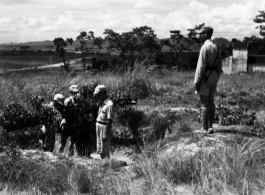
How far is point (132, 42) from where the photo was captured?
2462 cm

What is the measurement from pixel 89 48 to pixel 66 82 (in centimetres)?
1613

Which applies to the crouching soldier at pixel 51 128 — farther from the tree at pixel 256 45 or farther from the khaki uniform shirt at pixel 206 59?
the tree at pixel 256 45

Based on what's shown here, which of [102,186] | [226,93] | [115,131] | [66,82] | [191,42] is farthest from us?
[191,42]

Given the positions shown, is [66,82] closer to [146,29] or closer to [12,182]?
[12,182]

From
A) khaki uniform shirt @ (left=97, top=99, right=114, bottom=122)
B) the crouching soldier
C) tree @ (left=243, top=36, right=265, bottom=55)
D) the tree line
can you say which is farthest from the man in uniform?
tree @ (left=243, top=36, right=265, bottom=55)

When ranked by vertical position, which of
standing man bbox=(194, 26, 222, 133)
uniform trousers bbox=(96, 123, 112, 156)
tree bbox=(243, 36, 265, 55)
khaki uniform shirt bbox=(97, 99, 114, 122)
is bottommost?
uniform trousers bbox=(96, 123, 112, 156)

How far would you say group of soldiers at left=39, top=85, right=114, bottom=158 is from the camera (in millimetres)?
6461

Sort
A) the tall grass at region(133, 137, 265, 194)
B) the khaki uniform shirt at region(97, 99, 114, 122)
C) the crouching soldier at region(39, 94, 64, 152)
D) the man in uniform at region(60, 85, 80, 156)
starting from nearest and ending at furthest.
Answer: the tall grass at region(133, 137, 265, 194) < the khaki uniform shirt at region(97, 99, 114, 122) < the crouching soldier at region(39, 94, 64, 152) < the man in uniform at region(60, 85, 80, 156)

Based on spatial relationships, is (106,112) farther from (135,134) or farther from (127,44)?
(127,44)

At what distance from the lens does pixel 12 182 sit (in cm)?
466

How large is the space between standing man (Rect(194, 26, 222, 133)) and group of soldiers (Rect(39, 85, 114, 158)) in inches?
60.6

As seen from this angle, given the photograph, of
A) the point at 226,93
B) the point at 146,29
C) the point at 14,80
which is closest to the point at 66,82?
the point at 14,80

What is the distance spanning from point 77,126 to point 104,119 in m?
1.21

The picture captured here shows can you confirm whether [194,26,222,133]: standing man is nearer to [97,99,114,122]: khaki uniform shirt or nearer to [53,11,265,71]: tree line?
[97,99,114,122]: khaki uniform shirt
